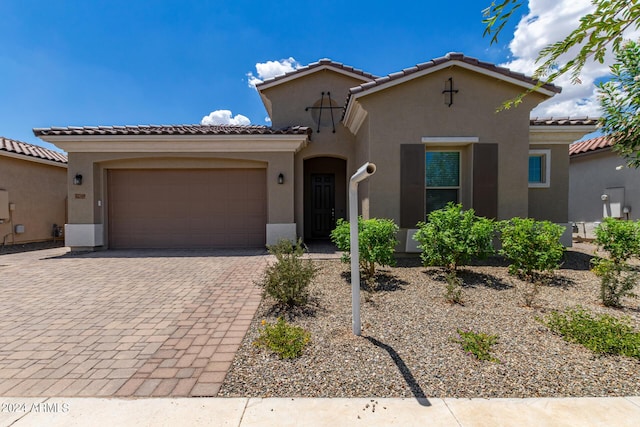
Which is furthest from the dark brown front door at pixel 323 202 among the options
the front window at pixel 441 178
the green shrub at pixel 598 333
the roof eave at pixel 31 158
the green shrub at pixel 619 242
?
the roof eave at pixel 31 158

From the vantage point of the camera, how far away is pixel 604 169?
11945 mm

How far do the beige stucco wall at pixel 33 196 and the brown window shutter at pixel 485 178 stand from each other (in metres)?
16.5

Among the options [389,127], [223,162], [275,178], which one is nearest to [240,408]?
[389,127]

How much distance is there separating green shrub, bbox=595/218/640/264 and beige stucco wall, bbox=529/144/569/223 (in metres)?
2.24

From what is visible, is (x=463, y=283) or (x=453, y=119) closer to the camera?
(x=463, y=283)

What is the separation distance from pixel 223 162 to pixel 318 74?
483 centimetres

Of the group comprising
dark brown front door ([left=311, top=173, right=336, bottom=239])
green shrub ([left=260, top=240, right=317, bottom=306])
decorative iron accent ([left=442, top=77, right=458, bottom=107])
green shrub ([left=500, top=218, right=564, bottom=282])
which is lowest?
green shrub ([left=260, top=240, right=317, bottom=306])

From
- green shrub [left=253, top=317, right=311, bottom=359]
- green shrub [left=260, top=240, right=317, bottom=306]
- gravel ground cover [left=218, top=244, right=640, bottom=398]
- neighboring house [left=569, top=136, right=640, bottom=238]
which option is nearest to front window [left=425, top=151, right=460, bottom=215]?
gravel ground cover [left=218, top=244, right=640, bottom=398]

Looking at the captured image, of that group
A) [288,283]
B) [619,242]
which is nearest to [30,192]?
[288,283]

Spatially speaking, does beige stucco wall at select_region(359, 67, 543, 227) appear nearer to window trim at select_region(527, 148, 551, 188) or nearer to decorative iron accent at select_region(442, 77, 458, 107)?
decorative iron accent at select_region(442, 77, 458, 107)

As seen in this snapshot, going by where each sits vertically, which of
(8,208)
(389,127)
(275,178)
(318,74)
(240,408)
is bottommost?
(240,408)

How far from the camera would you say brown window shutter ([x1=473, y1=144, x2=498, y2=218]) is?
7602 millimetres

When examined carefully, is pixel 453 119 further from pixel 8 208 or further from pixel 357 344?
pixel 8 208

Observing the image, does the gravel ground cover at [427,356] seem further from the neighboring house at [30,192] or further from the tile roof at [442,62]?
the neighboring house at [30,192]
